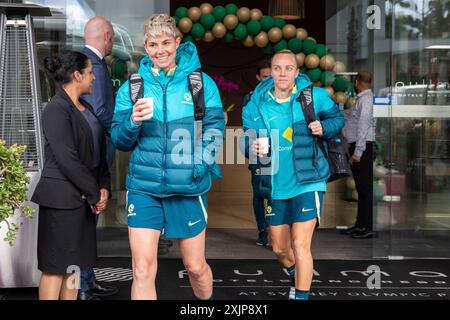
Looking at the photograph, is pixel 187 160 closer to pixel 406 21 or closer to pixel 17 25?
pixel 17 25

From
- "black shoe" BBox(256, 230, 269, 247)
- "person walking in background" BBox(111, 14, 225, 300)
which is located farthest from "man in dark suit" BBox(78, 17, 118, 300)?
"black shoe" BBox(256, 230, 269, 247)

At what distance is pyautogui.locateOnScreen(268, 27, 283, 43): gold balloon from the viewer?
8.05 m

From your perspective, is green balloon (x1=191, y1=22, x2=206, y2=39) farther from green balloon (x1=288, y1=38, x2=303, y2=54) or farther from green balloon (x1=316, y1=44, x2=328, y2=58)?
green balloon (x1=316, y1=44, x2=328, y2=58)

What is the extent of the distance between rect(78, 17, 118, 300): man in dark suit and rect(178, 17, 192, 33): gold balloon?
3.04 meters

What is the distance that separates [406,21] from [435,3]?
0.36 metres

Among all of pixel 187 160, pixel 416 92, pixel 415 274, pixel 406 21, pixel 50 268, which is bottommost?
pixel 415 274

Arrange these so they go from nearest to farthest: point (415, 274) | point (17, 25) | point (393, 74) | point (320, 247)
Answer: point (17, 25) < point (415, 274) < point (393, 74) < point (320, 247)

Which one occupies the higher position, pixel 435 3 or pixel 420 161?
pixel 435 3

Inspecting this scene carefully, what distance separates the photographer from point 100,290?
16.0ft

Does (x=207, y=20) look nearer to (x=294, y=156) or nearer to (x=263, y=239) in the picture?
(x=263, y=239)

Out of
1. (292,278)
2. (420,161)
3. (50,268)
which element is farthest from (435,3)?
(50,268)

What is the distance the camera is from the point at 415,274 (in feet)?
18.6

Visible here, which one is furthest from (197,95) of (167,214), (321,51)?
(321,51)

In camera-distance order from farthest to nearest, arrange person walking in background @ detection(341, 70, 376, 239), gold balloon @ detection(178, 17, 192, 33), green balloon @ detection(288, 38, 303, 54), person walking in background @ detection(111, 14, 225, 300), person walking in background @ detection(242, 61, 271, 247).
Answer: green balloon @ detection(288, 38, 303, 54) → gold balloon @ detection(178, 17, 192, 33) → person walking in background @ detection(341, 70, 376, 239) → person walking in background @ detection(242, 61, 271, 247) → person walking in background @ detection(111, 14, 225, 300)
